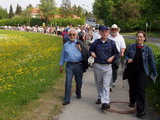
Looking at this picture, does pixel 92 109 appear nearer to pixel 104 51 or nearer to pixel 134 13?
pixel 104 51

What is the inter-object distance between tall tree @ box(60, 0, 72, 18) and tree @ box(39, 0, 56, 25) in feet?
38.7

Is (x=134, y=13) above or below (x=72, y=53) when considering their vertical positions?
above

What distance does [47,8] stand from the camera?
11906 cm

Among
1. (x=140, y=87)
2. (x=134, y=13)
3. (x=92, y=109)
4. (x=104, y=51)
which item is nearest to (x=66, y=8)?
(x=134, y=13)

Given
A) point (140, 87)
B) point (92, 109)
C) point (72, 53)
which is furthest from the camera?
point (72, 53)

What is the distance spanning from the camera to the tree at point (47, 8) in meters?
118

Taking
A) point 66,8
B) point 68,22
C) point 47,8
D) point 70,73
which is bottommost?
point 70,73

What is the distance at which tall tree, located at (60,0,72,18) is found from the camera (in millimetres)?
132000

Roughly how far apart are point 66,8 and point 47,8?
16.1m

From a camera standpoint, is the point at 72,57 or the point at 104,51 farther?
the point at 72,57

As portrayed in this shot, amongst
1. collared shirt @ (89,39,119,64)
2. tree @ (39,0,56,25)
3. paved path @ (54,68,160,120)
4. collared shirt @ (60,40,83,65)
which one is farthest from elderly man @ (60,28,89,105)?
tree @ (39,0,56,25)

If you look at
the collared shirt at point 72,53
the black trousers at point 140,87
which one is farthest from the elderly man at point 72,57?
the black trousers at point 140,87

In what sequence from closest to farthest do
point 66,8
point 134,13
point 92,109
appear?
1. point 92,109
2. point 134,13
3. point 66,8

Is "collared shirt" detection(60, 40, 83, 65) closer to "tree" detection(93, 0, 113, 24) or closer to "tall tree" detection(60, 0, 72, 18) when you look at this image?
"tree" detection(93, 0, 113, 24)
